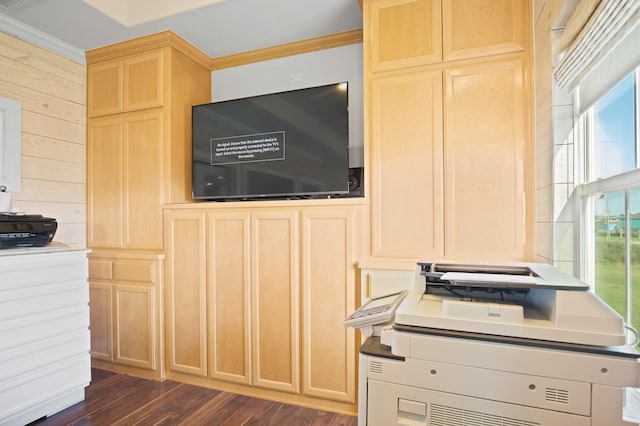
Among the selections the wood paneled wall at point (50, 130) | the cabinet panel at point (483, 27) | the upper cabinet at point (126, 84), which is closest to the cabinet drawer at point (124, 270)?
the wood paneled wall at point (50, 130)

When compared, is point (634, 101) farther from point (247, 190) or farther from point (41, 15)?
point (41, 15)

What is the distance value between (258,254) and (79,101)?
2.02m

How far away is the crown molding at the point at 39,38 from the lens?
237 cm

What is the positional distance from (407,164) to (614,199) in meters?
0.98

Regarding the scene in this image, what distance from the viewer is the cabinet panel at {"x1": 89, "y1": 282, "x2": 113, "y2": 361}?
9.00 ft

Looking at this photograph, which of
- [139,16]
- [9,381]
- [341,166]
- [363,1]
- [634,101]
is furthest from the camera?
[139,16]

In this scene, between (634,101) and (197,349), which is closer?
(634,101)

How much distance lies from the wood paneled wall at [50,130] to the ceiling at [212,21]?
0.74ft

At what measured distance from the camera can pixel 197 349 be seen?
98.1 inches

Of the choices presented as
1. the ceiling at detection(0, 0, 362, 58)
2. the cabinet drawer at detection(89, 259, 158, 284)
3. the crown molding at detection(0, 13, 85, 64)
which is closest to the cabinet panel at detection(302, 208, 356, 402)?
the cabinet drawer at detection(89, 259, 158, 284)

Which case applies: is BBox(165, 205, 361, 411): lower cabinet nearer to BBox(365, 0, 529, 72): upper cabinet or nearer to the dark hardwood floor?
the dark hardwood floor

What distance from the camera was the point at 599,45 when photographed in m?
1.15

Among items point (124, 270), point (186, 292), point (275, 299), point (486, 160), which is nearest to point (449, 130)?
point (486, 160)

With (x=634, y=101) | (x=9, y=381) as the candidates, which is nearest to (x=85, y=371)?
(x=9, y=381)
